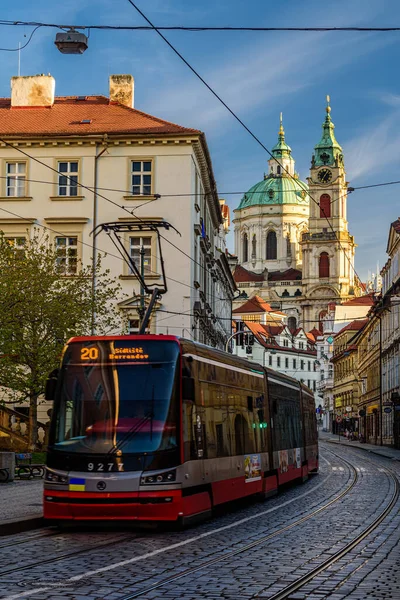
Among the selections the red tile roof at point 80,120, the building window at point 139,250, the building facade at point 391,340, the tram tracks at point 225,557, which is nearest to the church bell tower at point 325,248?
the building facade at point 391,340

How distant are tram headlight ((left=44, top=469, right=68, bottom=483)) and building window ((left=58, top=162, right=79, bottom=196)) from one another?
33.7 m

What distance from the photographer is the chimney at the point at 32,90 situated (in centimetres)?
5222

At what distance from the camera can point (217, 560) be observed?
40.8ft

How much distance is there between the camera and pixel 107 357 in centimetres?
1630

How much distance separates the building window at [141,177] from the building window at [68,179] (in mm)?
2638

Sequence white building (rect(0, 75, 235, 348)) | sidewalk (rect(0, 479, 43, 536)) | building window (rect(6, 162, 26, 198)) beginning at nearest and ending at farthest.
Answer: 1. sidewalk (rect(0, 479, 43, 536))
2. white building (rect(0, 75, 235, 348))
3. building window (rect(6, 162, 26, 198))

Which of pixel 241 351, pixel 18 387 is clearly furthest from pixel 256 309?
pixel 18 387

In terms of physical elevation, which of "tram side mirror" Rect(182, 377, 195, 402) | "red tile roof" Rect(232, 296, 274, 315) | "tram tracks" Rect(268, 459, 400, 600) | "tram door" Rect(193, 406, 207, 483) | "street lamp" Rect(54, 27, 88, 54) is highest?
"red tile roof" Rect(232, 296, 274, 315)

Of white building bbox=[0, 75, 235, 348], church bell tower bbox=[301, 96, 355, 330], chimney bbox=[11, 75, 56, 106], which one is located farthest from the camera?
church bell tower bbox=[301, 96, 355, 330]

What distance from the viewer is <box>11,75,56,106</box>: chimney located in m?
52.2

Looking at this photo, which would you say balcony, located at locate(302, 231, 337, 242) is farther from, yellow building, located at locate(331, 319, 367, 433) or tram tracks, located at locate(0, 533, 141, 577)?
tram tracks, located at locate(0, 533, 141, 577)

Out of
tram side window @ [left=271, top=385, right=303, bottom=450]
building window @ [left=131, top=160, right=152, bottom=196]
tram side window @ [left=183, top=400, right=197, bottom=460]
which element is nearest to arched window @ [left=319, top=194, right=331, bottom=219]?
building window @ [left=131, top=160, right=152, bottom=196]

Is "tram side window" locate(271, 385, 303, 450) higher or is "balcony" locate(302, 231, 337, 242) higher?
"balcony" locate(302, 231, 337, 242)

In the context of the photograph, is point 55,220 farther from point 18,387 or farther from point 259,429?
point 259,429
